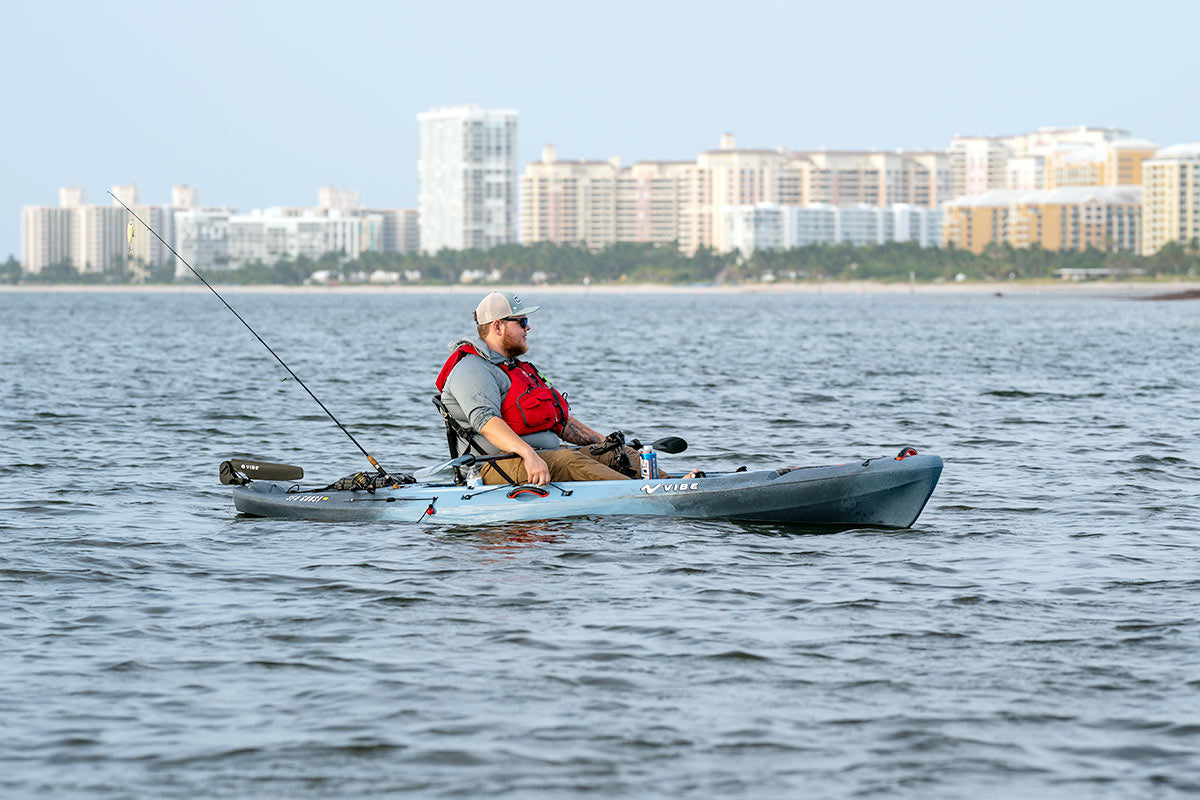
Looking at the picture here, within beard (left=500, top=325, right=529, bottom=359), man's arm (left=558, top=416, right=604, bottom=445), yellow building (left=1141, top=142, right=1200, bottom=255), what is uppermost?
yellow building (left=1141, top=142, right=1200, bottom=255)

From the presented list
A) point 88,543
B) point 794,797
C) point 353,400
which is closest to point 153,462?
point 88,543

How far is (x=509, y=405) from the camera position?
1102cm

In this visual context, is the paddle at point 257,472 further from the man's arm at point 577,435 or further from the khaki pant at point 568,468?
the man's arm at point 577,435

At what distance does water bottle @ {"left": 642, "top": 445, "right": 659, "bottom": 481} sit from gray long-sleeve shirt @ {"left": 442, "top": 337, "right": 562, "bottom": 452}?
107 cm

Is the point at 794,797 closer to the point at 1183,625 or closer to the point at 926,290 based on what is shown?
the point at 1183,625

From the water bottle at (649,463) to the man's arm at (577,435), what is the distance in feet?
1.29

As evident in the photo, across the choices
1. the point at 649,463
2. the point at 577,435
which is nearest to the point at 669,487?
the point at 649,463

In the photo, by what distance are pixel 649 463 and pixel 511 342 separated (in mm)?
1343

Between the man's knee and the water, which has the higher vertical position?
the man's knee

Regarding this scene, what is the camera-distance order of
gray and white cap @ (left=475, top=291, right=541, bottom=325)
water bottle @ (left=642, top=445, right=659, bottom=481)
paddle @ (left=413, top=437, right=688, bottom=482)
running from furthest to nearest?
water bottle @ (left=642, top=445, right=659, bottom=481), paddle @ (left=413, top=437, right=688, bottom=482), gray and white cap @ (left=475, top=291, right=541, bottom=325)

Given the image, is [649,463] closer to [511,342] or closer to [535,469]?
[535,469]

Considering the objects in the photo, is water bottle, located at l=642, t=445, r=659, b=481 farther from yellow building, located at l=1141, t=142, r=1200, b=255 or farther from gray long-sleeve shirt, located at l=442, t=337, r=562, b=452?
yellow building, located at l=1141, t=142, r=1200, b=255

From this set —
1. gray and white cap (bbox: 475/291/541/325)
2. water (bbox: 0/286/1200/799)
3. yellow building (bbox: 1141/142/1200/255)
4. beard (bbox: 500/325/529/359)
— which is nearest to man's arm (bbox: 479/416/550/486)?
water (bbox: 0/286/1200/799)

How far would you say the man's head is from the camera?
430 inches
